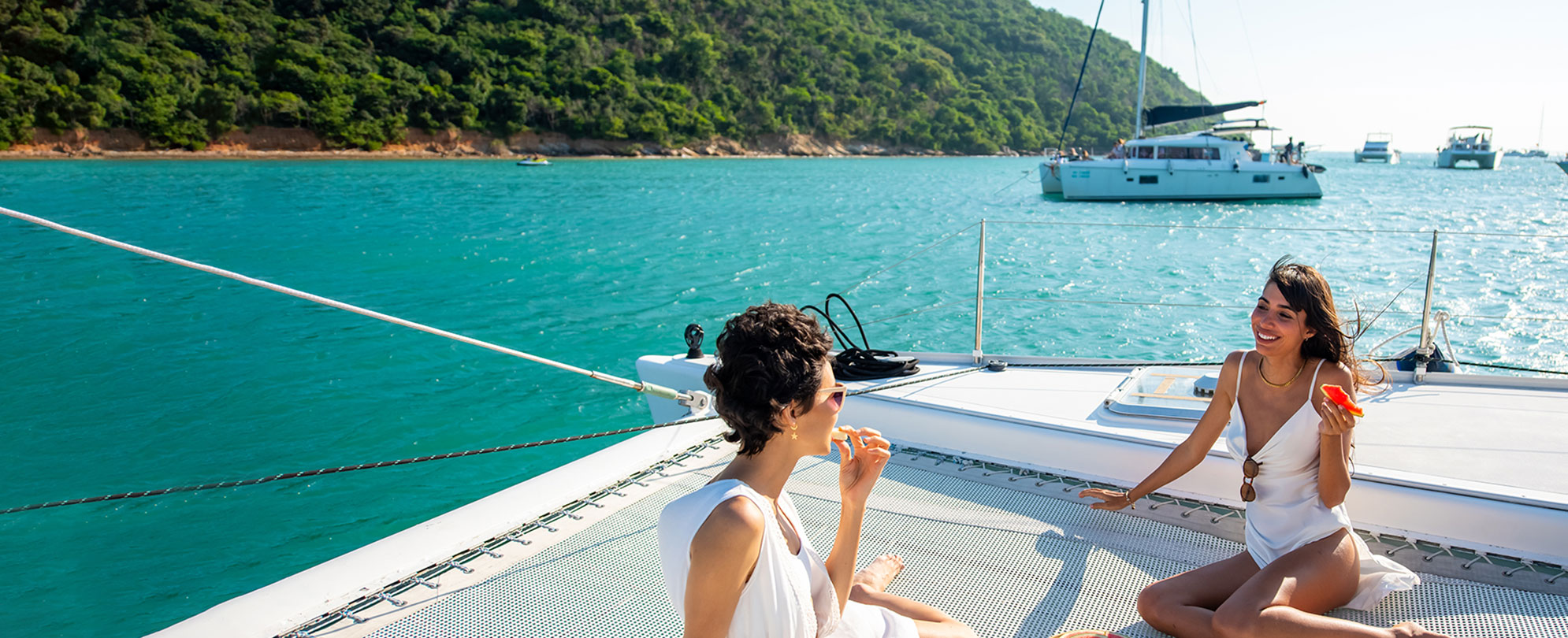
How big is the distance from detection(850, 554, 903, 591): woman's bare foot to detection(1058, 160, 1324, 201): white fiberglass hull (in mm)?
29127

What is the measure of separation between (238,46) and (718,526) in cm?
6361

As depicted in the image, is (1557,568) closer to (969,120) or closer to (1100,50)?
(969,120)

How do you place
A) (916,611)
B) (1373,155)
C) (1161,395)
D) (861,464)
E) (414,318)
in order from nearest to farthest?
1. (861,464)
2. (916,611)
3. (1161,395)
4. (414,318)
5. (1373,155)

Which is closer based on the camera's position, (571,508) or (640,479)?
(571,508)

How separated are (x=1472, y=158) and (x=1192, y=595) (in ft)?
304

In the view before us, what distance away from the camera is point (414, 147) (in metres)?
55.8

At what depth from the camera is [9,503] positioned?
5.61m

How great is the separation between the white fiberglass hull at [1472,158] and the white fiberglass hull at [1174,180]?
59.0m

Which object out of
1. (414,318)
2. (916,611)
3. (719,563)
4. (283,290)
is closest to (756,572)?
(719,563)

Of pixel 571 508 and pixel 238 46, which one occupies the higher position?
pixel 238 46

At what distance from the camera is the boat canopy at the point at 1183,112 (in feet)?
97.7

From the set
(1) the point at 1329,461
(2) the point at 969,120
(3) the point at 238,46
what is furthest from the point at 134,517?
(2) the point at 969,120

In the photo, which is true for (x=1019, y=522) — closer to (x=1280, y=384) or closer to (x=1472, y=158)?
(x=1280, y=384)

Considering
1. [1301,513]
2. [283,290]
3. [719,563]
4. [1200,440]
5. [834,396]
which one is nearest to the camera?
[719,563]
